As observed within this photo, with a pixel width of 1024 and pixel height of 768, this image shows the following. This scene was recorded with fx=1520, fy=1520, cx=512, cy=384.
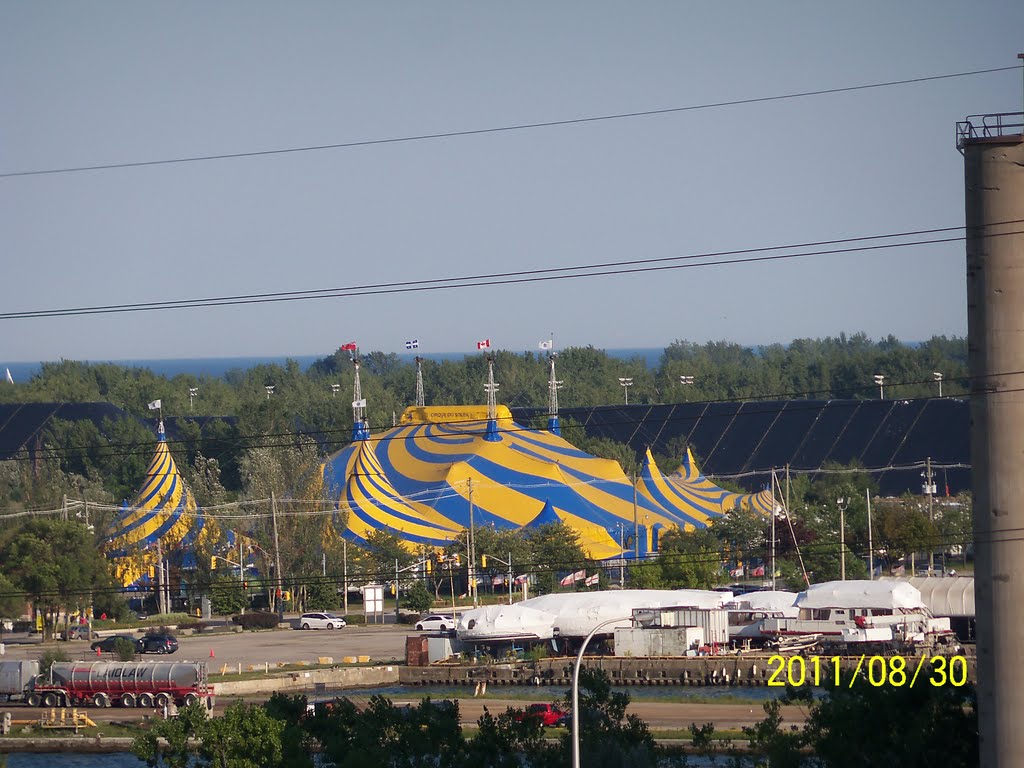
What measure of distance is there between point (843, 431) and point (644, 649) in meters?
35.1

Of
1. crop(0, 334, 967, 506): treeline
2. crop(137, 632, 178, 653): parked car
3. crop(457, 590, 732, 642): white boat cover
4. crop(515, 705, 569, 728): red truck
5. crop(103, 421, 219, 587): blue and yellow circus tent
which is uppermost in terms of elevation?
crop(0, 334, 967, 506): treeline

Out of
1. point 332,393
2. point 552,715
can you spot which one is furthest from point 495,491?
point 332,393

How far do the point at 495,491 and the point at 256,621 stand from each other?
10002mm

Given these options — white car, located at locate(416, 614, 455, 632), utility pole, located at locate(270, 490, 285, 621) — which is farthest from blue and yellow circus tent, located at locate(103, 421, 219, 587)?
white car, located at locate(416, 614, 455, 632)

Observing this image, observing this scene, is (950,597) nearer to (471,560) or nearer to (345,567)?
(471,560)

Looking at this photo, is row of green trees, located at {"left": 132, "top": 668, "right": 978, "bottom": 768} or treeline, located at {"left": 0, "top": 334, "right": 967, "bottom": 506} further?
treeline, located at {"left": 0, "top": 334, "right": 967, "bottom": 506}

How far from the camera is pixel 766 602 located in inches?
1391

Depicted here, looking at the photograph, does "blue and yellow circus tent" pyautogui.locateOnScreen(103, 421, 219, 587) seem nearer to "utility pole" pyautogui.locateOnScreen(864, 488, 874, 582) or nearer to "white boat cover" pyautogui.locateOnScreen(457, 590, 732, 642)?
"white boat cover" pyautogui.locateOnScreen(457, 590, 732, 642)

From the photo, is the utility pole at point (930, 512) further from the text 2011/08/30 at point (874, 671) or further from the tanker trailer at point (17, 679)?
the tanker trailer at point (17, 679)

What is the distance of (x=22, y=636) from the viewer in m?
41.0

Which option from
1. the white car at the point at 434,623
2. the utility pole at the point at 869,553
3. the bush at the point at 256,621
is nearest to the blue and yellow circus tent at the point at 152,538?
the bush at the point at 256,621

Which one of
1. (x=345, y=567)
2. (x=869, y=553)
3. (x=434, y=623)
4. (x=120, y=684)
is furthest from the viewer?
(x=345, y=567)

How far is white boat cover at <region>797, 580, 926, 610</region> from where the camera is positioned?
3309 cm

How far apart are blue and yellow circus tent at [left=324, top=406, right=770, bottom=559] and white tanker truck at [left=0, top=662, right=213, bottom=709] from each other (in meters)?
16.5
